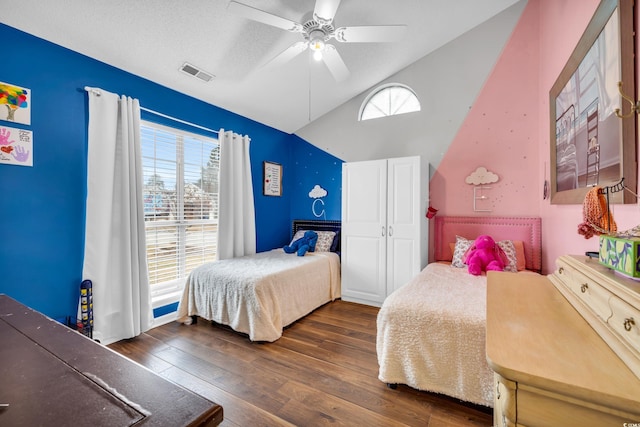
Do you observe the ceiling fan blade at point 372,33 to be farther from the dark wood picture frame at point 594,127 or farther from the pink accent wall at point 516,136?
the pink accent wall at point 516,136

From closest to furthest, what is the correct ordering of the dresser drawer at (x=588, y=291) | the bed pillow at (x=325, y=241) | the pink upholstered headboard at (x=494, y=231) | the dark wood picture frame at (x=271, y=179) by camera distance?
the dresser drawer at (x=588, y=291), the pink upholstered headboard at (x=494, y=231), the bed pillow at (x=325, y=241), the dark wood picture frame at (x=271, y=179)

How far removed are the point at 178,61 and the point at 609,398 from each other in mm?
3277

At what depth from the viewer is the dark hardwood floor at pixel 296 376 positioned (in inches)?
61.7

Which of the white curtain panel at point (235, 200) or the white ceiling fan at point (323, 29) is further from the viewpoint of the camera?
the white curtain panel at point (235, 200)

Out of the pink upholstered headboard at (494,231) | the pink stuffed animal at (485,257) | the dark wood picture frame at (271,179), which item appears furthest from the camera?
the dark wood picture frame at (271,179)

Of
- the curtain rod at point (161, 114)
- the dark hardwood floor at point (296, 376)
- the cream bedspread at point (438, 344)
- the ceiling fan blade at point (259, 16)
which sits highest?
the ceiling fan blade at point (259, 16)

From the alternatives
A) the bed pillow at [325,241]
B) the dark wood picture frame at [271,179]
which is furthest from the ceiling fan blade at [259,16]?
the bed pillow at [325,241]

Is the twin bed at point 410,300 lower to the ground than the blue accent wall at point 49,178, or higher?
lower

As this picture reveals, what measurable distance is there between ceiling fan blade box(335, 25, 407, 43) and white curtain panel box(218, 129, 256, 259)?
184 centimetres

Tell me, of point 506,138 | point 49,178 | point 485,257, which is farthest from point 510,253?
point 49,178

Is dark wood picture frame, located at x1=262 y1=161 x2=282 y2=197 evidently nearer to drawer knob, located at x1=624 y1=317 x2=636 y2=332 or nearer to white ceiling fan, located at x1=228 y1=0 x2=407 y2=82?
white ceiling fan, located at x1=228 y1=0 x2=407 y2=82

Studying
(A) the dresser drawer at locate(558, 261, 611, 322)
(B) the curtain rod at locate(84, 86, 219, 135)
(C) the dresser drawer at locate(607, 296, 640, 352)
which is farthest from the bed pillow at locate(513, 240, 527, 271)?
(B) the curtain rod at locate(84, 86, 219, 135)

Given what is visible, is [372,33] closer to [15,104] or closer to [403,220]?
[403,220]

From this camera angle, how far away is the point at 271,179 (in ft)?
13.5
